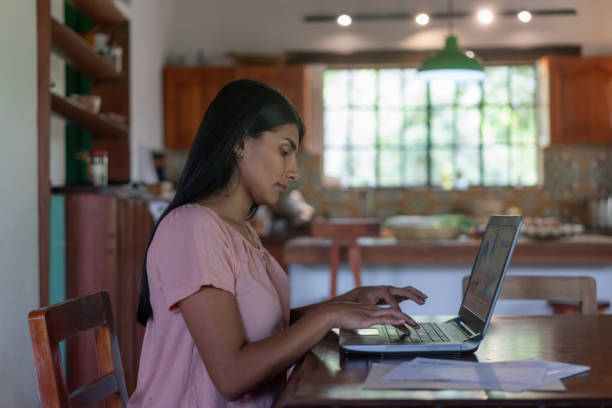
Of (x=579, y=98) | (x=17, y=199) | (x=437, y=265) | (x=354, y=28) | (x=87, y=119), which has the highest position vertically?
(x=354, y=28)

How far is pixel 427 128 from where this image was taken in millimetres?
6668

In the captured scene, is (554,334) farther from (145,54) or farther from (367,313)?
(145,54)

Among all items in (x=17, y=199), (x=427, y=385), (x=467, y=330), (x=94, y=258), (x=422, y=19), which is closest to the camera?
(x=427, y=385)

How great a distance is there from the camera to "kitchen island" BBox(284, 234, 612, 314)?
3484mm

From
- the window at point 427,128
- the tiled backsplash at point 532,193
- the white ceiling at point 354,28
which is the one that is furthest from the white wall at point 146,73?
the window at point 427,128

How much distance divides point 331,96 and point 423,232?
3.32 meters

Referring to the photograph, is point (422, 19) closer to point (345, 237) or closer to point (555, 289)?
point (345, 237)

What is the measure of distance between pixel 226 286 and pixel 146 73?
15.4 ft

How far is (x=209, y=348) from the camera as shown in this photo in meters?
1.14

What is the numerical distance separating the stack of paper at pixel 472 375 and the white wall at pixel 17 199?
183cm

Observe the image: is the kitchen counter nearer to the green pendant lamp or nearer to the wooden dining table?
the green pendant lamp

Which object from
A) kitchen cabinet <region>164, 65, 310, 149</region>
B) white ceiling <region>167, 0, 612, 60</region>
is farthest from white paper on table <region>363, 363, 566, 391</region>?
white ceiling <region>167, 0, 612, 60</region>

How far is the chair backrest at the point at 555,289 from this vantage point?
2.09m

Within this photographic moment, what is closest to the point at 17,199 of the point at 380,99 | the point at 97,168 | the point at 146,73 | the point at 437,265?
the point at 97,168
